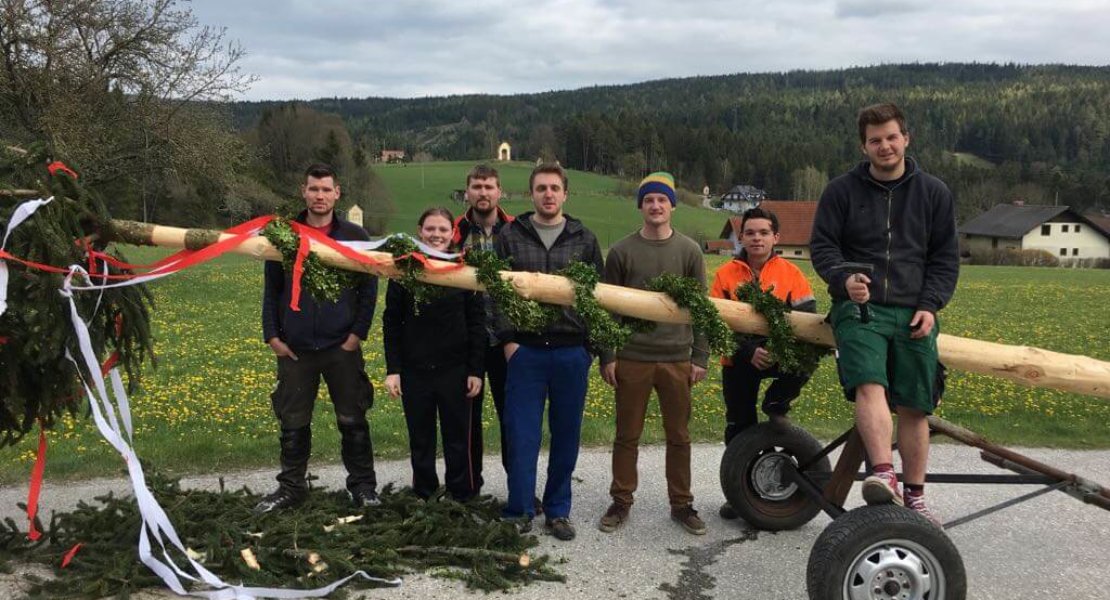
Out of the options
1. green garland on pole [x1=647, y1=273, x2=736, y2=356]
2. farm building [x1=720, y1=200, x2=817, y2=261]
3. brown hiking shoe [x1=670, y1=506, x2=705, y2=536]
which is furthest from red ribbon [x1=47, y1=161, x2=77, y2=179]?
farm building [x1=720, y1=200, x2=817, y2=261]

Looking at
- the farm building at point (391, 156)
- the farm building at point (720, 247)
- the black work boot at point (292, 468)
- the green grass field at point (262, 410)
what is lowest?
the farm building at point (720, 247)

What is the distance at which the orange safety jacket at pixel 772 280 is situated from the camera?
520 cm

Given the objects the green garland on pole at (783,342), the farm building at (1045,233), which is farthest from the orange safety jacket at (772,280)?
the farm building at (1045,233)

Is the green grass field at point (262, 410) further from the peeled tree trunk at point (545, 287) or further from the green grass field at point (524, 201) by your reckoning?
the green grass field at point (524, 201)

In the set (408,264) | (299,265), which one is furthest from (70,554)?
(408,264)

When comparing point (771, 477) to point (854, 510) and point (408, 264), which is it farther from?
point (408, 264)

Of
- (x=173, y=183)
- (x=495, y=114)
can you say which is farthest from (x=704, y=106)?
(x=173, y=183)

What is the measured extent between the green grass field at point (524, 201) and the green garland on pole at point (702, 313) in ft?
151

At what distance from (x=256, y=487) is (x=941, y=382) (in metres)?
4.71

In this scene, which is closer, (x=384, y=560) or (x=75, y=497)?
(x=384, y=560)

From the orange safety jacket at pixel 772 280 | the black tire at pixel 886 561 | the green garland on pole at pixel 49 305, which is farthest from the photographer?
the orange safety jacket at pixel 772 280

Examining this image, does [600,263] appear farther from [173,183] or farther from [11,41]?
[173,183]

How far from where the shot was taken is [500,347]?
5.57 metres

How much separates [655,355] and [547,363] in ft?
2.32
